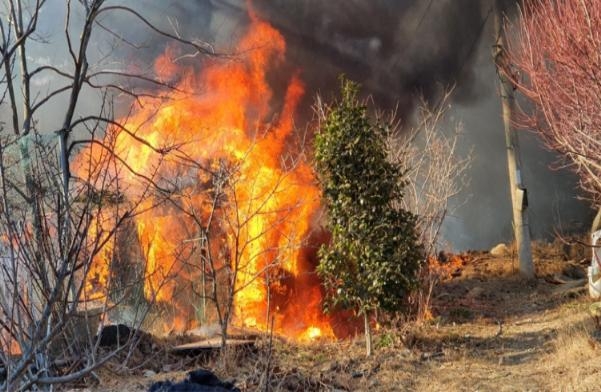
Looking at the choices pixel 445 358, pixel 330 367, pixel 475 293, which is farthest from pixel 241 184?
pixel 445 358

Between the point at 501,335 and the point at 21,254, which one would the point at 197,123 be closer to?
the point at 501,335

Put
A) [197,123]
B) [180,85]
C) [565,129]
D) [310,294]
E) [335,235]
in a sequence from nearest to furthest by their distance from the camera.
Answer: [565,129] → [335,235] → [310,294] → [197,123] → [180,85]

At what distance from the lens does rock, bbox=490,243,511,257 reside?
16062 millimetres

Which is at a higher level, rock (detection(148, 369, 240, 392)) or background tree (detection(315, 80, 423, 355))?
background tree (detection(315, 80, 423, 355))

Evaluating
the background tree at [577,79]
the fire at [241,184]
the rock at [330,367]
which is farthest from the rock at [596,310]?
the fire at [241,184]

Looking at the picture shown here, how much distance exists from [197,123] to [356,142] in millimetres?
6135

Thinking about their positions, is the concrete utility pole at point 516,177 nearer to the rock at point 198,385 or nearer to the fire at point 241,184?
the fire at point 241,184

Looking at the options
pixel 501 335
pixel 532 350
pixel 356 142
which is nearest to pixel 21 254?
pixel 356 142

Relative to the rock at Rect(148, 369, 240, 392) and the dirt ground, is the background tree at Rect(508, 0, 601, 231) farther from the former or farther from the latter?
the rock at Rect(148, 369, 240, 392)

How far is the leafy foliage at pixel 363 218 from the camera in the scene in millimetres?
9172

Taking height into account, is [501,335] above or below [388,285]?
below

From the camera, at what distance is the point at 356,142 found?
9.25 meters

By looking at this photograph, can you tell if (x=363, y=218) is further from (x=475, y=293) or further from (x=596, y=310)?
(x=475, y=293)

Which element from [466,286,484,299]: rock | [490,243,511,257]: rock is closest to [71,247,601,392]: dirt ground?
[466,286,484,299]: rock
